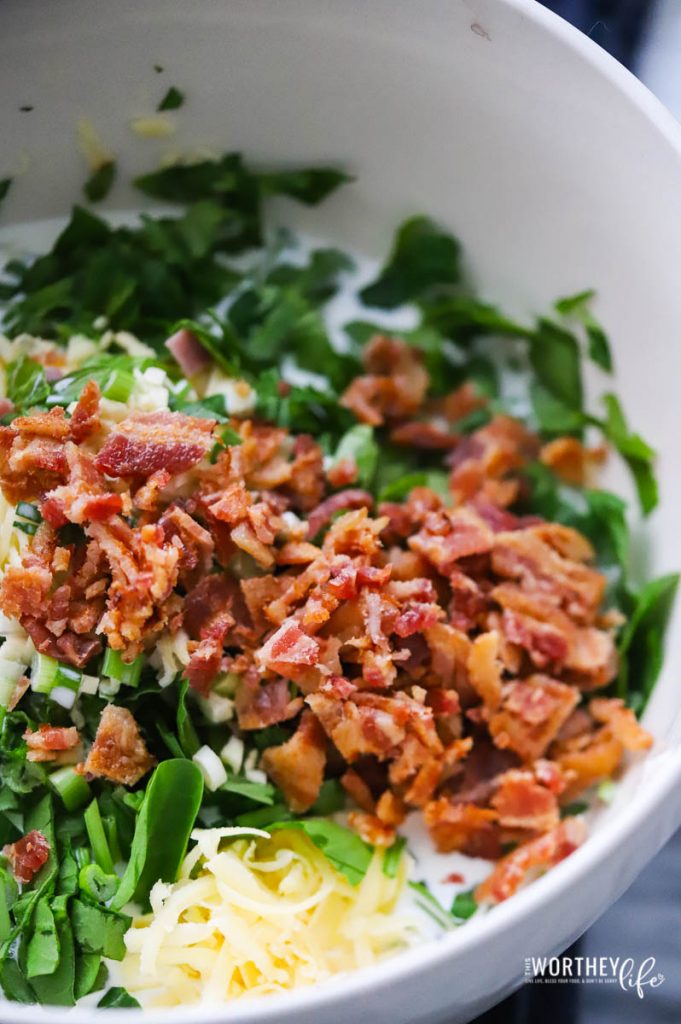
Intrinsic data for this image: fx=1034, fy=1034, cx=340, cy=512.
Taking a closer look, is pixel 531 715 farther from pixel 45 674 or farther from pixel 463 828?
pixel 45 674

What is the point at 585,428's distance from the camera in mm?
1410

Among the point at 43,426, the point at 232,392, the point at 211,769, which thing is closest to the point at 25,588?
the point at 43,426

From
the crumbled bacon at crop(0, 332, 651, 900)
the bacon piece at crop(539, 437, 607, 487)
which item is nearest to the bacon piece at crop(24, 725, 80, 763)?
the crumbled bacon at crop(0, 332, 651, 900)

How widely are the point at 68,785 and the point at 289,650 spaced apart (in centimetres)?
27

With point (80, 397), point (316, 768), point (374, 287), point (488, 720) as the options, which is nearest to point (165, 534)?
point (80, 397)

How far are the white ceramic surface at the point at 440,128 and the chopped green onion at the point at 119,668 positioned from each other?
477 mm

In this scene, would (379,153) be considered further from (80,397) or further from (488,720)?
(488,720)

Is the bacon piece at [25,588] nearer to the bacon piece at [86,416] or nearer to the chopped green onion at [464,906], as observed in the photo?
the bacon piece at [86,416]

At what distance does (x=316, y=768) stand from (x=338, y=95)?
82 cm

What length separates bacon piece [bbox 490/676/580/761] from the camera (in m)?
1.21

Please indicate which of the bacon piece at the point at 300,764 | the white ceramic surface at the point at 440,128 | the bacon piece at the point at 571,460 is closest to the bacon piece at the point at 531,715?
the white ceramic surface at the point at 440,128

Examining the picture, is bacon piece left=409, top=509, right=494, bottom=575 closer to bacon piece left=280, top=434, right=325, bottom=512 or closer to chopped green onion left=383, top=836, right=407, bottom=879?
bacon piece left=280, top=434, right=325, bottom=512

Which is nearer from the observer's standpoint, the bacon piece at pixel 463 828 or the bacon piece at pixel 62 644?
the bacon piece at pixel 62 644

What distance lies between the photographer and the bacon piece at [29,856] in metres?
1.07
